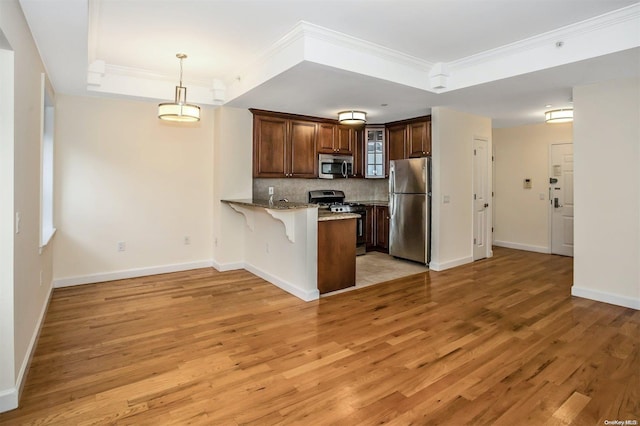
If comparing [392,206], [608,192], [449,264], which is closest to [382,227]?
[392,206]

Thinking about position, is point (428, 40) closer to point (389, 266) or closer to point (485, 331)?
point (485, 331)

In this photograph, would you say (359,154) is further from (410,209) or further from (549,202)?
(549,202)

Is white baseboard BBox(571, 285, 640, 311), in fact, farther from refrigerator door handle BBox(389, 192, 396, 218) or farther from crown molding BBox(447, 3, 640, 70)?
refrigerator door handle BBox(389, 192, 396, 218)

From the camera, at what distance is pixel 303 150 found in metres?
5.91

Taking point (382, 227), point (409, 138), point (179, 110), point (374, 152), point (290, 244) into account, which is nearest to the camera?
point (179, 110)

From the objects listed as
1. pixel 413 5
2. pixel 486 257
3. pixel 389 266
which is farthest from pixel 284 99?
pixel 486 257

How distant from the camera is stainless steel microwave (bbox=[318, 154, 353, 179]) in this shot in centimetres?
617

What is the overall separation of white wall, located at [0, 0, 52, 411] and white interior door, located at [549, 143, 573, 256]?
747 cm

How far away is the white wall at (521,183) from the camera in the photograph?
6605 mm

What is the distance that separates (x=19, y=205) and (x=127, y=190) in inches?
103

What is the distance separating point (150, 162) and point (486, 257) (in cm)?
557

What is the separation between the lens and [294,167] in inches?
229

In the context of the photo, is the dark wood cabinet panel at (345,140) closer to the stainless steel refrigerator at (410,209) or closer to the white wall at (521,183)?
the stainless steel refrigerator at (410,209)

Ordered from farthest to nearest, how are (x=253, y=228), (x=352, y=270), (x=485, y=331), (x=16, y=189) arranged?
(x=253, y=228) → (x=352, y=270) → (x=485, y=331) → (x=16, y=189)
